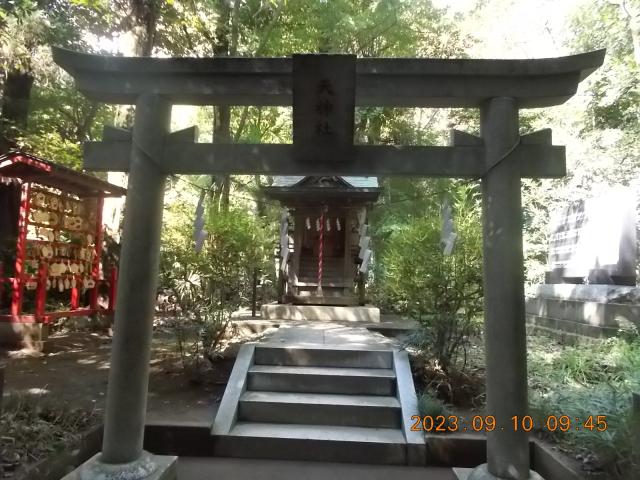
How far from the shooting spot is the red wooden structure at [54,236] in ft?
23.7

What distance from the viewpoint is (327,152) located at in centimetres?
373

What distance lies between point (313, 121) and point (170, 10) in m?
9.71

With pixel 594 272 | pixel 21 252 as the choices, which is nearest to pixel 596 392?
pixel 594 272

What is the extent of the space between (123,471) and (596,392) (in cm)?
492

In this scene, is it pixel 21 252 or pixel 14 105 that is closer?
pixel 21 252

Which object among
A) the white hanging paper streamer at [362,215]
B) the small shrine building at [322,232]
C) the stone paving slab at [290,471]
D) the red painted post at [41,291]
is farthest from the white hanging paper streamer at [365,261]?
the red painted post at [41,291]

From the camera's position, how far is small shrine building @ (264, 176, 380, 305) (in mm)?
11102

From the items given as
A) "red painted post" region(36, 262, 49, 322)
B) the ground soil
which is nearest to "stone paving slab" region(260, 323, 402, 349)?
the ground soil

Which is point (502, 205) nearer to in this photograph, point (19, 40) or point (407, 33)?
point (19, 40)

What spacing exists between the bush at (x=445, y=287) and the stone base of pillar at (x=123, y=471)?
363 cm

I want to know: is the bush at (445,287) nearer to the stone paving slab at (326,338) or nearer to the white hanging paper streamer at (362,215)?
the stone paving slab at (326,338)

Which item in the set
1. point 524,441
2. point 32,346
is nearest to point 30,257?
point 32,346

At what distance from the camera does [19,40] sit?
9633 mm
